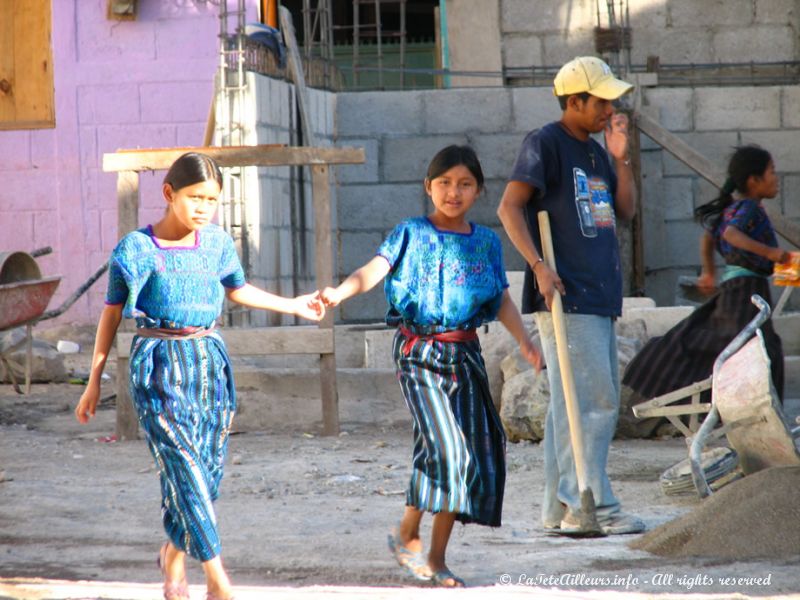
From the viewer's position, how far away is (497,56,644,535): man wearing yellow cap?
4863 mm

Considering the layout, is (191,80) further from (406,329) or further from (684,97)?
(406,329)

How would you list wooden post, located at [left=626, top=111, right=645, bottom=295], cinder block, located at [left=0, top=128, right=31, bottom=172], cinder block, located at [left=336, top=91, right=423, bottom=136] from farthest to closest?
1. cinder block, located at [left=0, top=128, right=31, bottom=172]
2. cinder block, located at [left=336, top=91, right=423, bottom=136]
3. wooden post, located at [left=626, top=111, right=645, bottom=295]

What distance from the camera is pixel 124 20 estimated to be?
11.4 meters

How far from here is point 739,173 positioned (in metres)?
6.30

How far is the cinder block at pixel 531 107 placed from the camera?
32.8 ft

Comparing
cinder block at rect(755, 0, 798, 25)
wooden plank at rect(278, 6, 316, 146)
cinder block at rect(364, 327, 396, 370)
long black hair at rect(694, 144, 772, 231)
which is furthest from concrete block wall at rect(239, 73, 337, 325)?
cinder block at rect(755, 0, 798, 25)

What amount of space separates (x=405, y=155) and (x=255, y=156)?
265 centimetres

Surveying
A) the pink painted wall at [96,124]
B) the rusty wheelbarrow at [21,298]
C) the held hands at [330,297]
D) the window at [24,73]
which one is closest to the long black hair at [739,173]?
the held hands at [330,297]

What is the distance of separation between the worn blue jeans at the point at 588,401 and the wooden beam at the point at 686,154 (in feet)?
14.8

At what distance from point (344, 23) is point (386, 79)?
1953 millimetres

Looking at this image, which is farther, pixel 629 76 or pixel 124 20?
pixel 124 20

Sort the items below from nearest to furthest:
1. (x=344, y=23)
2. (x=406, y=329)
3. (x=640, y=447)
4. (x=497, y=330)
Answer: (x=406, y=329), (x=640, y=447), (x=497, y=330), (x=344, y=23)

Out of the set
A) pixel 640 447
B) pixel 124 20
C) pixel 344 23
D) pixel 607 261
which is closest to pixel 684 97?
pixel 640 447

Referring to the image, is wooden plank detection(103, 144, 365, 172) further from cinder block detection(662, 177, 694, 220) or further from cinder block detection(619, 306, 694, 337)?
cinder block detection(662, 177, 694, 220)
